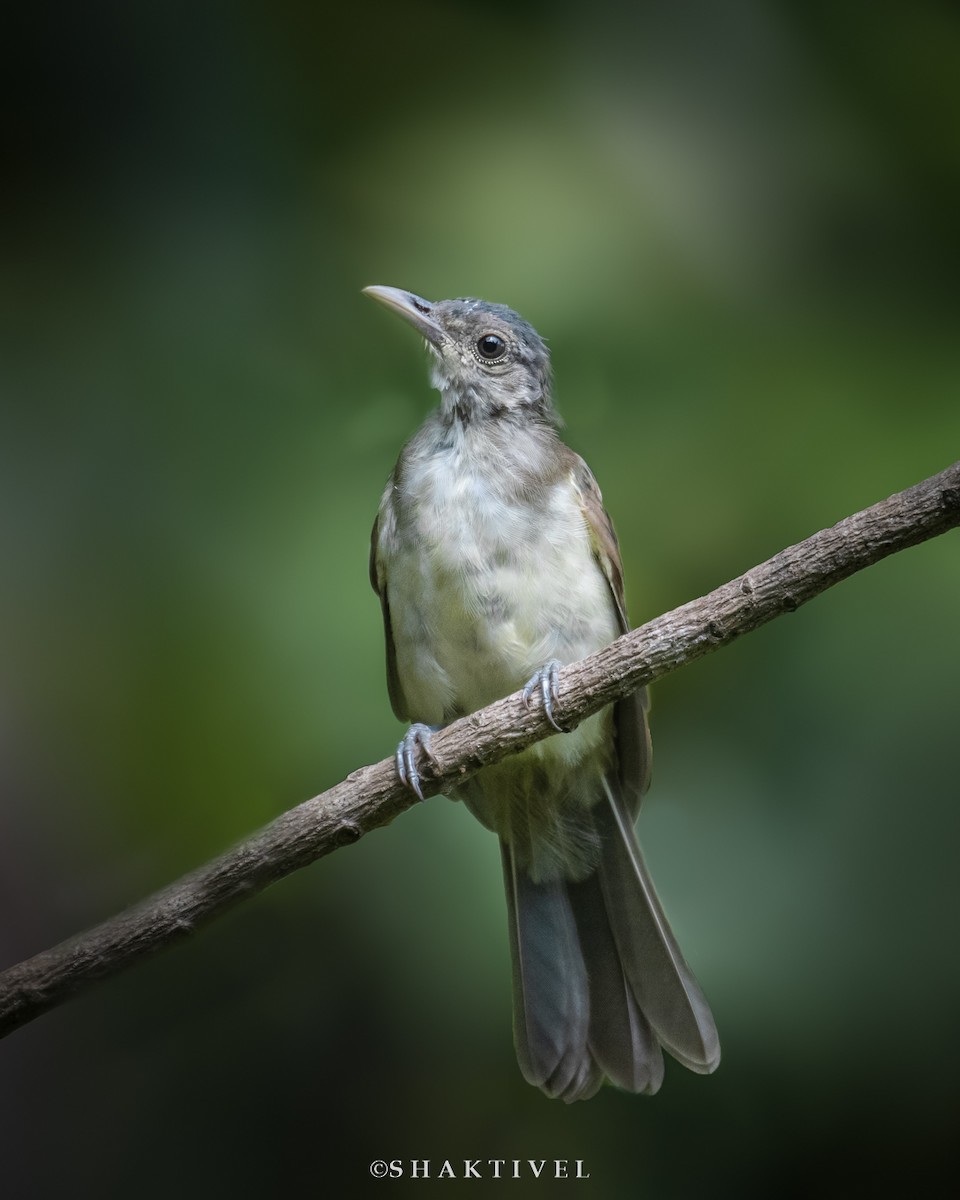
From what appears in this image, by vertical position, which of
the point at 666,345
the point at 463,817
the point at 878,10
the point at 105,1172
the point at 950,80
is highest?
the point at 878,10

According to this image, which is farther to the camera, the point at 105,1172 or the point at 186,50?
the point at 186,50

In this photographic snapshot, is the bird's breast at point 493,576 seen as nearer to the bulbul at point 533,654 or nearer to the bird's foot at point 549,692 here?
the bulbul at point 533,654

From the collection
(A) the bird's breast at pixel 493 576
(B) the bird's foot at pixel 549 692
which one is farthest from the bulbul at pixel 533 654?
(B) the bird's foot at pixel 549 692

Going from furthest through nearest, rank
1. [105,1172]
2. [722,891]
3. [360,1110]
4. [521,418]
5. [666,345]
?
1. [521,418]
2. [666,345]
3. [722,891]
4. [360,1110]
5. [105,1172]

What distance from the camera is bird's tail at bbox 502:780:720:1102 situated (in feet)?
5.77

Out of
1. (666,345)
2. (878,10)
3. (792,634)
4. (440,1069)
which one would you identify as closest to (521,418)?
(666,345)

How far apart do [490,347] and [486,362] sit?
0.03 m

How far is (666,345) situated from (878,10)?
68 cm

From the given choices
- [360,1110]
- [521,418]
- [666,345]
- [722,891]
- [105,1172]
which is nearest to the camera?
[105,1172]

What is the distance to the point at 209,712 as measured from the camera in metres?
1.69

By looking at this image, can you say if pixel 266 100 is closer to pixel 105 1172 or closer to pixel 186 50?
pixel 186 50

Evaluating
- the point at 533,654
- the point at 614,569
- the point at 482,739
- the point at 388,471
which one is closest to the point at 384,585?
the point at 388,471

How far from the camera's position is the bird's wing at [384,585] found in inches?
78.2

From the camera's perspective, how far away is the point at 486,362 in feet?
6.74
